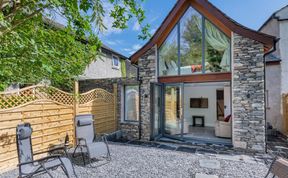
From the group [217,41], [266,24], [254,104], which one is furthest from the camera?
[266,24]

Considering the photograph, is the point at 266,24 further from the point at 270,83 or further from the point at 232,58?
the point at 232,58

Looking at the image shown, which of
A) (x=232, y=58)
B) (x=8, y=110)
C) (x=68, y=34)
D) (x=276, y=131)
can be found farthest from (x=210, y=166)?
(x=276, y=131)

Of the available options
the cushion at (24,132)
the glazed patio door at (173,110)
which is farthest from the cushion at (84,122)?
the glazed patio door at (173,110)

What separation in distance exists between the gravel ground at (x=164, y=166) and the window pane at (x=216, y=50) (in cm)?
369

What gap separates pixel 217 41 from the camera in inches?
322

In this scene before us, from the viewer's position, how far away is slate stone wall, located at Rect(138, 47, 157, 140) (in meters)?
9.05

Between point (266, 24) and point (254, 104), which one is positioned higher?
point (266, 24)

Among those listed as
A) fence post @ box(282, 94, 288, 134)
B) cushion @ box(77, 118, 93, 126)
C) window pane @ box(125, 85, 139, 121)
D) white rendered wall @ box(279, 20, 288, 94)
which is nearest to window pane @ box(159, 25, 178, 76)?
window pane @ box(125, 85, 139, 121)

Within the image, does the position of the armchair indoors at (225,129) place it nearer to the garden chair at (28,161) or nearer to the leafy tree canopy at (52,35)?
the leafy tree canopy at (52,35)

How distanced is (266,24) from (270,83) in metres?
4.83

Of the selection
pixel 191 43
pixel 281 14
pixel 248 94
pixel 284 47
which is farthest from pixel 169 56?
pixel 281 14

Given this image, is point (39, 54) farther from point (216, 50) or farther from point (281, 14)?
point (281, 14)

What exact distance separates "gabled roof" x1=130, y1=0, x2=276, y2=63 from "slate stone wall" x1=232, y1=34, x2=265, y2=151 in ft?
0.84

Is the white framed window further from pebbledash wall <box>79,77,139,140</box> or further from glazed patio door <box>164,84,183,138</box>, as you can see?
glazed patio door <box>164,84,183,138</box>
